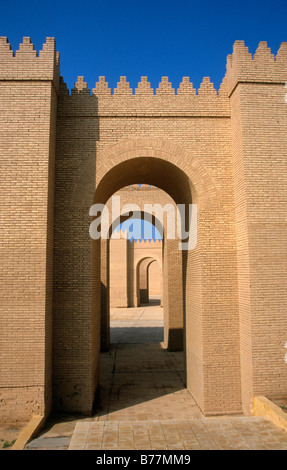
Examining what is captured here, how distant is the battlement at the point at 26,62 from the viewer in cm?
729

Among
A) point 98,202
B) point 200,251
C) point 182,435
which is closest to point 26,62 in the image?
point 98,202

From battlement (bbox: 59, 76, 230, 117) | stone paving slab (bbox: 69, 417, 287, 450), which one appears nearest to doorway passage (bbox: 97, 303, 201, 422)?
stone paving slab (bbox: 69, 417, 287, 450)

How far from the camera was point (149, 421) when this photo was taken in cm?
586

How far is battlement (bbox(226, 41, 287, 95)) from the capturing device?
294 inches

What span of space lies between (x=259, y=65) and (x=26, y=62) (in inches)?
197

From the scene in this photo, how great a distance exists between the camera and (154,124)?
8.02 m

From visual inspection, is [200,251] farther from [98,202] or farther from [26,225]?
[26,225]

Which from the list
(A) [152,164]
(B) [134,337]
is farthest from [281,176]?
(B) [134,337]

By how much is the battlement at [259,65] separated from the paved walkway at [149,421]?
6.75 metres

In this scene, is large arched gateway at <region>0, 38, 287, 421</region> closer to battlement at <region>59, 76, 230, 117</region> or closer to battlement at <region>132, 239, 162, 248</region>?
battlement at <region>59, 76, 230, 117</region>

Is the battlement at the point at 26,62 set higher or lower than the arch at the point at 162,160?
higher

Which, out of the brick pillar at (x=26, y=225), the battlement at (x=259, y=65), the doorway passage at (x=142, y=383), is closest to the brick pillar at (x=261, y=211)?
the battlement at (x=259, y=65)

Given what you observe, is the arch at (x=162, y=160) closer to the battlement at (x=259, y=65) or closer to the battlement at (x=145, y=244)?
the battlement at (x=259, y=65)

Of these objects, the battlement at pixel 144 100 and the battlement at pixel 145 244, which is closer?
the battlement at pixel 144 100
